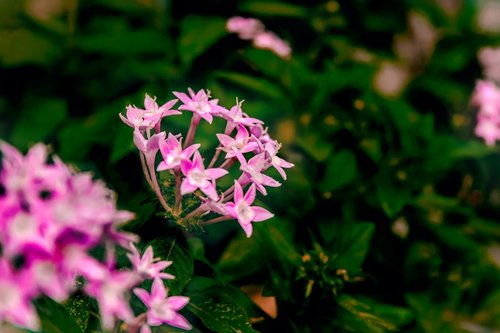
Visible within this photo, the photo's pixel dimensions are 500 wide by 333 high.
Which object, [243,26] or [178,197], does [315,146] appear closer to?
[243,26]

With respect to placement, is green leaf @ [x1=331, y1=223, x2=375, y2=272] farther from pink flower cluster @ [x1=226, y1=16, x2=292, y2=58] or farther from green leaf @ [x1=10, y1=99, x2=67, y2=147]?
green leaf @ [x1=10, y1=99, x2=67, y2=147]

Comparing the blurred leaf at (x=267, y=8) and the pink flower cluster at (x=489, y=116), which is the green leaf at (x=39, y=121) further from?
the pink flower cluster at (x=489, y=116)

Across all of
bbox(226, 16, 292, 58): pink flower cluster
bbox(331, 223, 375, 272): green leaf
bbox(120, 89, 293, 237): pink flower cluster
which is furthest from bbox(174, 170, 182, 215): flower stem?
bbox(226, 16, 292, 58): pink flower cluster

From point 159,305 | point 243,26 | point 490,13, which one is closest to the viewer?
point 159,305

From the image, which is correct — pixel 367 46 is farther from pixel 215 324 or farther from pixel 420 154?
pixel 215 324

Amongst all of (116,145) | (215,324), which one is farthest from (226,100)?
(215,324)

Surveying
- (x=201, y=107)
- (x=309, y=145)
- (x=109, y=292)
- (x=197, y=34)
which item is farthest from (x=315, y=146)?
(x=109, y=292)
